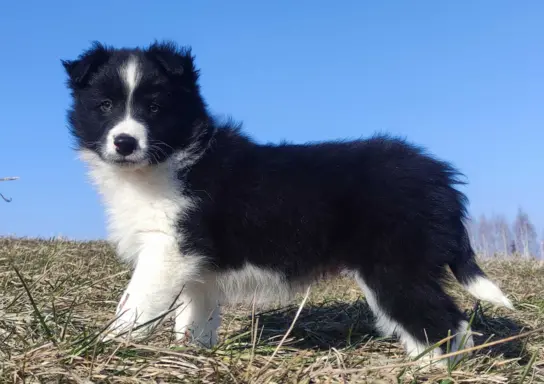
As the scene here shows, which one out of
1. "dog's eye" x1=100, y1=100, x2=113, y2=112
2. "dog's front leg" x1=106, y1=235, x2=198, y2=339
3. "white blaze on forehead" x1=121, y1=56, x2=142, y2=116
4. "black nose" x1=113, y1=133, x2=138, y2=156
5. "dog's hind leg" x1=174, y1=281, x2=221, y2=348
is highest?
"white blaze on forehead" x1=121, y1=56, x2=142, y2=116

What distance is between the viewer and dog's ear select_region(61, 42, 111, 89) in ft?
12.9

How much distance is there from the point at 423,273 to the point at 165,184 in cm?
179

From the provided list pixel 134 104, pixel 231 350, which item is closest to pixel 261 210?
pixel 134 104

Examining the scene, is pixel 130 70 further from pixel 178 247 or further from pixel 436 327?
pixel 436 327

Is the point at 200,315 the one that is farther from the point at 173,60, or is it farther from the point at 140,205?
the point at 173,60

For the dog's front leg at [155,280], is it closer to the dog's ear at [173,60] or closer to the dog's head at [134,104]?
the dog's head at [134,104]

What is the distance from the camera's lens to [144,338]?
2.69 metres

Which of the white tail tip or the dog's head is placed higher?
the dog's head

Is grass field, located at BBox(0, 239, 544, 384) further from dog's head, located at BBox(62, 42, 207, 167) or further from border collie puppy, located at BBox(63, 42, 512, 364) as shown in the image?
dog's head, located at BBox(62, 42, 207, 167)

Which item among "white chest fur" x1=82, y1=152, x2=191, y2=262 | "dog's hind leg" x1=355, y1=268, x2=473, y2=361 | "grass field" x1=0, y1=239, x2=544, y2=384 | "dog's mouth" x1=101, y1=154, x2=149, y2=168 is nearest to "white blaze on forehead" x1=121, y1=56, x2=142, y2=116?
"dog's mouth" x1=101, y1=154, x2=149, y2=168

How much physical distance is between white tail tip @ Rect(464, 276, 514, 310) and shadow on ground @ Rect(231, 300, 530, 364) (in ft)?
1.58

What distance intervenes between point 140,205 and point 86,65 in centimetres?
110

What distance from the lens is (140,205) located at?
3.69m

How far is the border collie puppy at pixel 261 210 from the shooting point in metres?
3.53
